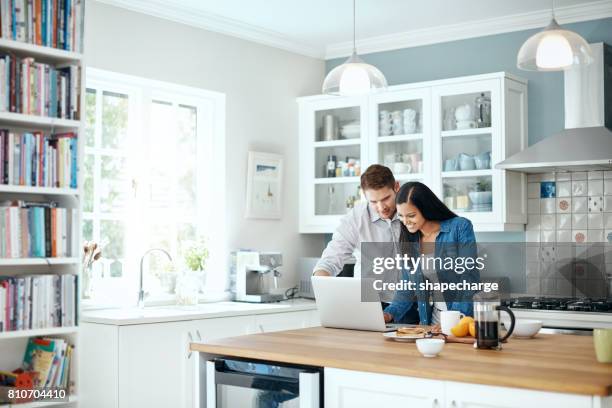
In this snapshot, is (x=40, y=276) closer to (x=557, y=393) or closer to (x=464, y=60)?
(x=557, y=393)

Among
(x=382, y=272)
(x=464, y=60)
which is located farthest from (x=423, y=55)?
(x=382, y=272)

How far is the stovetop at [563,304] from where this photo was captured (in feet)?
15.1

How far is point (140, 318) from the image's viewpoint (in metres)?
4.15

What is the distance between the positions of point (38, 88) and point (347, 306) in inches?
71.6

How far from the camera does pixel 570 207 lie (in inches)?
206

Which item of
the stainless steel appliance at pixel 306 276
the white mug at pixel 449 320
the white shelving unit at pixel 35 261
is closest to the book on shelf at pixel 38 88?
the white shelving unit at pixel 35 261

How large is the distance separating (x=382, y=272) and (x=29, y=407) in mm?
1855

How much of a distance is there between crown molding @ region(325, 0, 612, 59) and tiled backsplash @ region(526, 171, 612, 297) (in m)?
1.03

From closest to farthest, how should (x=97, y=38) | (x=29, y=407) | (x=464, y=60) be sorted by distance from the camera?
(x=29, y=407)
(x=97, y=38)
(x=464, y=60)

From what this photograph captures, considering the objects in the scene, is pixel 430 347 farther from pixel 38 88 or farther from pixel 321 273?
pixel 38 88

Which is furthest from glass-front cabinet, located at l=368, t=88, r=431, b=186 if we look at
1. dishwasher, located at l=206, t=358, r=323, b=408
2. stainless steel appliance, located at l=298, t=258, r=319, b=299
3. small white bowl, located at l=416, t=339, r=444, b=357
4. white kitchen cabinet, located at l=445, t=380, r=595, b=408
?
white kitchen cabinet, located at l=445, t=380, r=595, b=408

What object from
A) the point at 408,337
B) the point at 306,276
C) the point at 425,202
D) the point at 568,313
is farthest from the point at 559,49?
the point at 306,276

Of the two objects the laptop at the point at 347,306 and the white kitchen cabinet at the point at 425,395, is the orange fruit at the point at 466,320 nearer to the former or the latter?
the laptop at the point at 347,306

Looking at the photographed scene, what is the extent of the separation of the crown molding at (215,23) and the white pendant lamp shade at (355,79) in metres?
1.62
